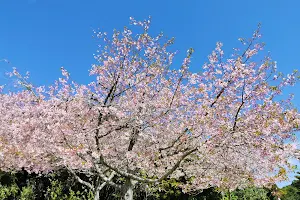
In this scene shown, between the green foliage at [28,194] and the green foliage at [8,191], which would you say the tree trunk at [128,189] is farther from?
the green foliage at [28,194]

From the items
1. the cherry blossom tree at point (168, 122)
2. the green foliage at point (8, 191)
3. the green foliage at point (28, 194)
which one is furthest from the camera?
the green foliage at point (28, 194)

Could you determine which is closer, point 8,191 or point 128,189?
point 128,189

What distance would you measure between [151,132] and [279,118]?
3070mm

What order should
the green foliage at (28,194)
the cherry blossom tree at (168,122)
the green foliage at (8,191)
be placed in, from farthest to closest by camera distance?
the green foliage at (28,194), the green foliage at (8,191), the cherry blossom tree at (168,122)

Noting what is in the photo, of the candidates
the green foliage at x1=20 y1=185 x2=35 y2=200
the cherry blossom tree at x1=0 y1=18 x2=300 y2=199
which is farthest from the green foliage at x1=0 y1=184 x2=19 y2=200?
the cherry blossom tree at x1=0 y1=18 x2=300 y2=199

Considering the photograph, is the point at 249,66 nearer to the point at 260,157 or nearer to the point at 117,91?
the point at 260,157

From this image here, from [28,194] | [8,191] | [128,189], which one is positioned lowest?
[128,189]

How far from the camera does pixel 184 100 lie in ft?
26.4

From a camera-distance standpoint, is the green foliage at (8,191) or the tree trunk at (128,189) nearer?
the tree trunk at (128,189)

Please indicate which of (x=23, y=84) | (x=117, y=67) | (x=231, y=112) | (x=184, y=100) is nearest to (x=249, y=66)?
(x=231, y=112)

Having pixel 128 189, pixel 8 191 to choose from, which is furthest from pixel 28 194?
pixel 128 189

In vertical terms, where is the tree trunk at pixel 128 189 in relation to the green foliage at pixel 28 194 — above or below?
below

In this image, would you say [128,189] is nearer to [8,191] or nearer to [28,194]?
[28,194]

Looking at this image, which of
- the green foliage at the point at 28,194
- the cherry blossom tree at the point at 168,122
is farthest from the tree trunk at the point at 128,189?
the green foliage at the point at 28,194
